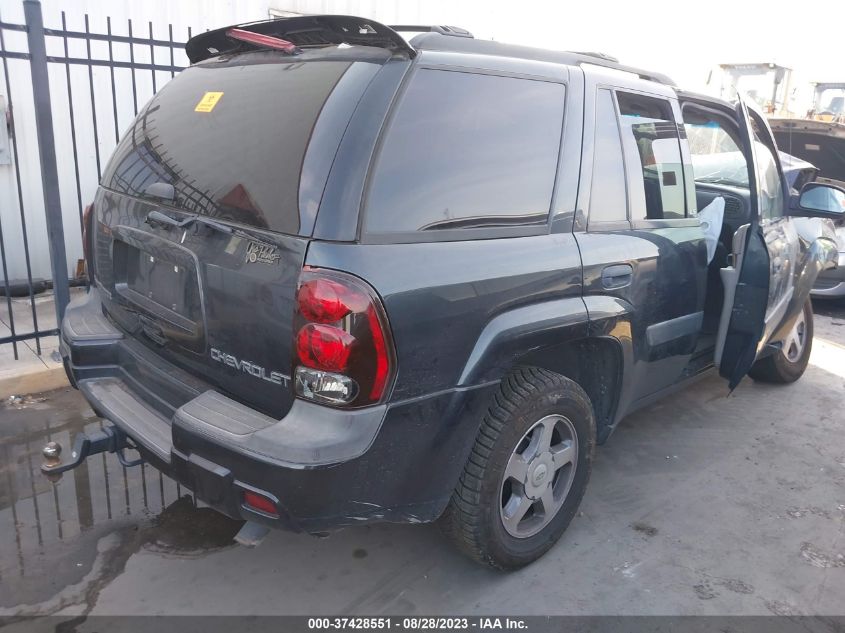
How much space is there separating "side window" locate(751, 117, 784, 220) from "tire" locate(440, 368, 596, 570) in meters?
1.82

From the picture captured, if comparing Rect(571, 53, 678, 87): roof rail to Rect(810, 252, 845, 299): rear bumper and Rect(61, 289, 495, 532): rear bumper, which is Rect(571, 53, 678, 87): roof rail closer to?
Rect(61, 289, 495, 532): rear bumper

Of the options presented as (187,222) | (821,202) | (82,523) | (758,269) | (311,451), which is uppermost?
(187,222)

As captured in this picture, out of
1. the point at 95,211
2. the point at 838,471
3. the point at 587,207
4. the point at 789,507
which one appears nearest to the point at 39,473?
the point at 95,211

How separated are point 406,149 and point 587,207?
37.5 inches

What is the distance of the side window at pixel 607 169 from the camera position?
2.90 meters

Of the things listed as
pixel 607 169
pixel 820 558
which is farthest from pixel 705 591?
pixel 607 169

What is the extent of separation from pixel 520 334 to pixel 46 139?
3531 millimetres

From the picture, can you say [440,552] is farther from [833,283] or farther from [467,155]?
[833,283]

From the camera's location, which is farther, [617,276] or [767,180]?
[767,180]

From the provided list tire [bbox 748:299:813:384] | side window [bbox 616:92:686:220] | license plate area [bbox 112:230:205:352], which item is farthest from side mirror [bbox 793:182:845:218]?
license plate area [bbox 112:230:205:352]

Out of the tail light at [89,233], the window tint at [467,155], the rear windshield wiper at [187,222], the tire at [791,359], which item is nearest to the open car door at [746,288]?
the tire at [791,359]

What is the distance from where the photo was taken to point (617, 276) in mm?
2932

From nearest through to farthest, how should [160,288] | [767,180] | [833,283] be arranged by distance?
[160,288] < [767,180] < [833,283]

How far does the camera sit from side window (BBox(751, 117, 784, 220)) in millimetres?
3838
